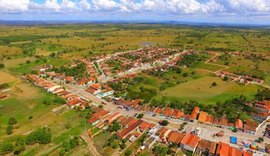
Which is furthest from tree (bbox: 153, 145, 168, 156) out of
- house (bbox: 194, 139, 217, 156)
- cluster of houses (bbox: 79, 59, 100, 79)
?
cluster of houses (bbox: 79, 59, 100, 79)

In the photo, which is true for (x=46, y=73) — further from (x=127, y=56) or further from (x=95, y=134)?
(x=95, y=134)

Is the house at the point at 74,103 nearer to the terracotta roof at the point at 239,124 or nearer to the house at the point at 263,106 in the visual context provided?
the terracotta roof at the point at 239,124

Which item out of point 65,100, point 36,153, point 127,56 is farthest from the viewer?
point 127,56

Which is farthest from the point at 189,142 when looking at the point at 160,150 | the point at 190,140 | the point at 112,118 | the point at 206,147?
the point at 112,118

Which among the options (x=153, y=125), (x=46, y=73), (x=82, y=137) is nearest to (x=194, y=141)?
(x=153, y=125)

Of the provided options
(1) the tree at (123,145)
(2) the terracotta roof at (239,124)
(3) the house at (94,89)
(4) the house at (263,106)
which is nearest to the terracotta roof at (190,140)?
(1) the tree at (123,145)

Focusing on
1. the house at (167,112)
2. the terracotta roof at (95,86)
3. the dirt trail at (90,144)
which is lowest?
the dirt trail at (90,144)
